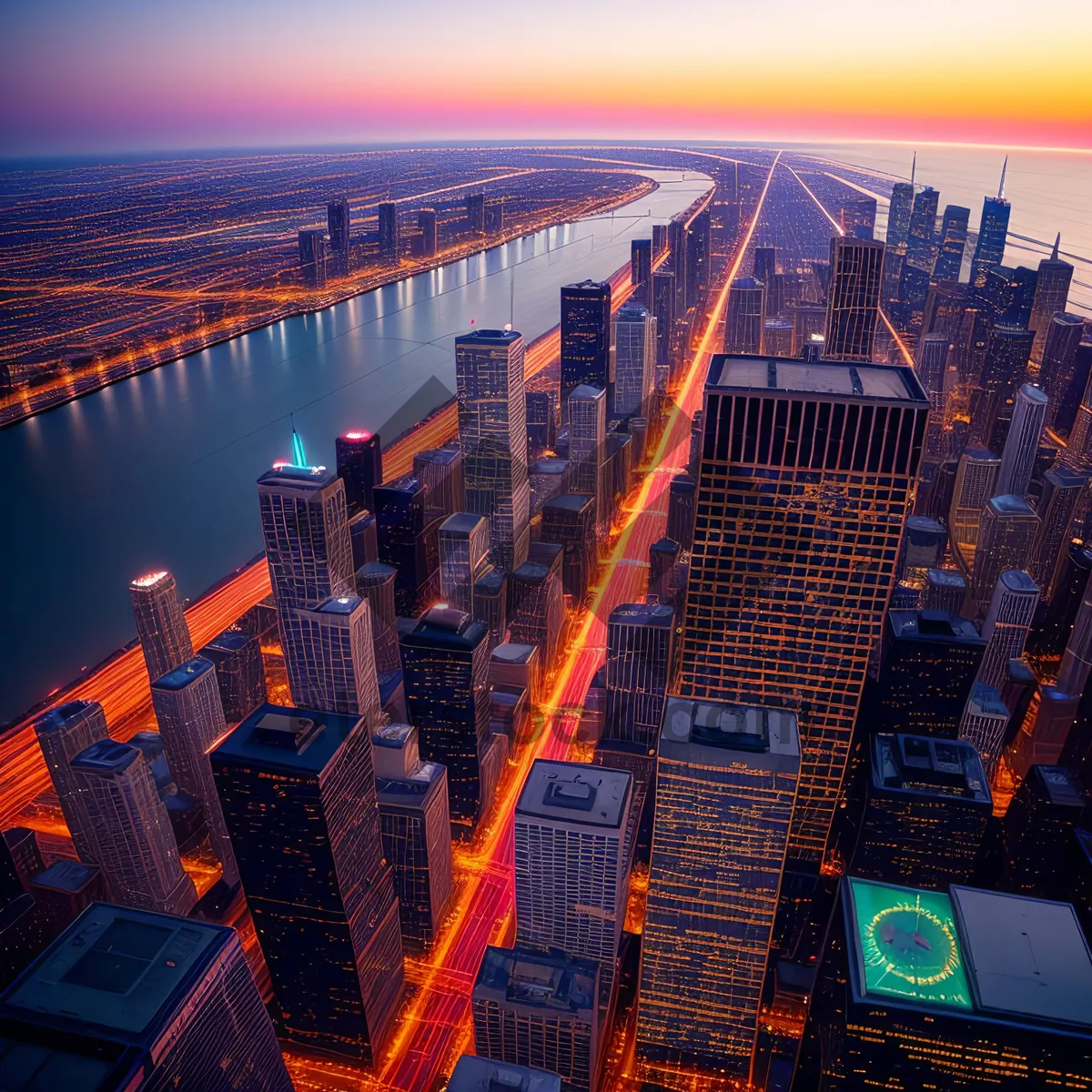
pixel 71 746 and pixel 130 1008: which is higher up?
pixel 130 1008

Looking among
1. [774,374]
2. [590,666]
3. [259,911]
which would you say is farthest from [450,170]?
[259,911]

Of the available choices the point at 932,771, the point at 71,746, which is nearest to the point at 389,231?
the point at 71,746

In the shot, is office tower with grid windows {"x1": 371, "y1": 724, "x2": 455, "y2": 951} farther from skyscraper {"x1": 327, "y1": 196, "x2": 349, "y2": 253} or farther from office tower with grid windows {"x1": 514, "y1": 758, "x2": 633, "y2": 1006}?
skyscraper {"x1": 327, "y1": 196, "x2": 349, "y2": 253}

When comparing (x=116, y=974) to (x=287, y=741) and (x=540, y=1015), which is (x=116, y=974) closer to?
(x=287, y=741)

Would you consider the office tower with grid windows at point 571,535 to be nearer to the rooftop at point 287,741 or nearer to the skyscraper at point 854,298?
the skyscraper at point 854,298

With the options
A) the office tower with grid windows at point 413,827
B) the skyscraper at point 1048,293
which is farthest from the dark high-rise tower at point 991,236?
the office tower with grid windows at point 413,827

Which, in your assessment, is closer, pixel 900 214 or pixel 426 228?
pixel 426 228
